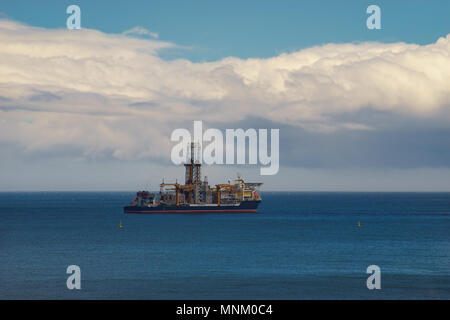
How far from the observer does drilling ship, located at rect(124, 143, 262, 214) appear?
6383 inches

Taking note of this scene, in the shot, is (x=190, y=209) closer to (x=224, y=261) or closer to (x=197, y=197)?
(x=197, y=197)

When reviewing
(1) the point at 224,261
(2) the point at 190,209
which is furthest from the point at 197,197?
(1) the point at 224,261

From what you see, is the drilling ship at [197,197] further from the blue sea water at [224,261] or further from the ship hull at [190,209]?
the blue sea water at [224,261]

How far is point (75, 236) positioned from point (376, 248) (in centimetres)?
5720

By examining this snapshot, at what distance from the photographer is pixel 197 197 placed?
16300cm

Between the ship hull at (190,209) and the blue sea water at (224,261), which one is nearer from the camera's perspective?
the blue sea water at (224,261)

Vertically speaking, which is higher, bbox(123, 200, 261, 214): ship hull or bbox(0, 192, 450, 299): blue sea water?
bbox(123, 200, 261, 214): ship hull

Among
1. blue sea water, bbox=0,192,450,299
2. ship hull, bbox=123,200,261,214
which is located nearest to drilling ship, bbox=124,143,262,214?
ship hull, bbox=123,200,261,214

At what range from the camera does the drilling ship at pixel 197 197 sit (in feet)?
532

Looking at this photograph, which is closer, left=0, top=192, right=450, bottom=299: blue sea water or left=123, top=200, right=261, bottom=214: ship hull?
left=0, top=192, right=450, bottom=299: blue sea water

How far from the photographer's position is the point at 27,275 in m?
63.0

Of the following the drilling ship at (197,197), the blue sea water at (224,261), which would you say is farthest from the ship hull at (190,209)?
the blue sea water at (224,261)

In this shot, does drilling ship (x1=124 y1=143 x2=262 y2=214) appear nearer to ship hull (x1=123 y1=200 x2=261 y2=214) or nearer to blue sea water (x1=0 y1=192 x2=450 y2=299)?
ship hull (x1=123 y1=200 x2=261 y2=214)
